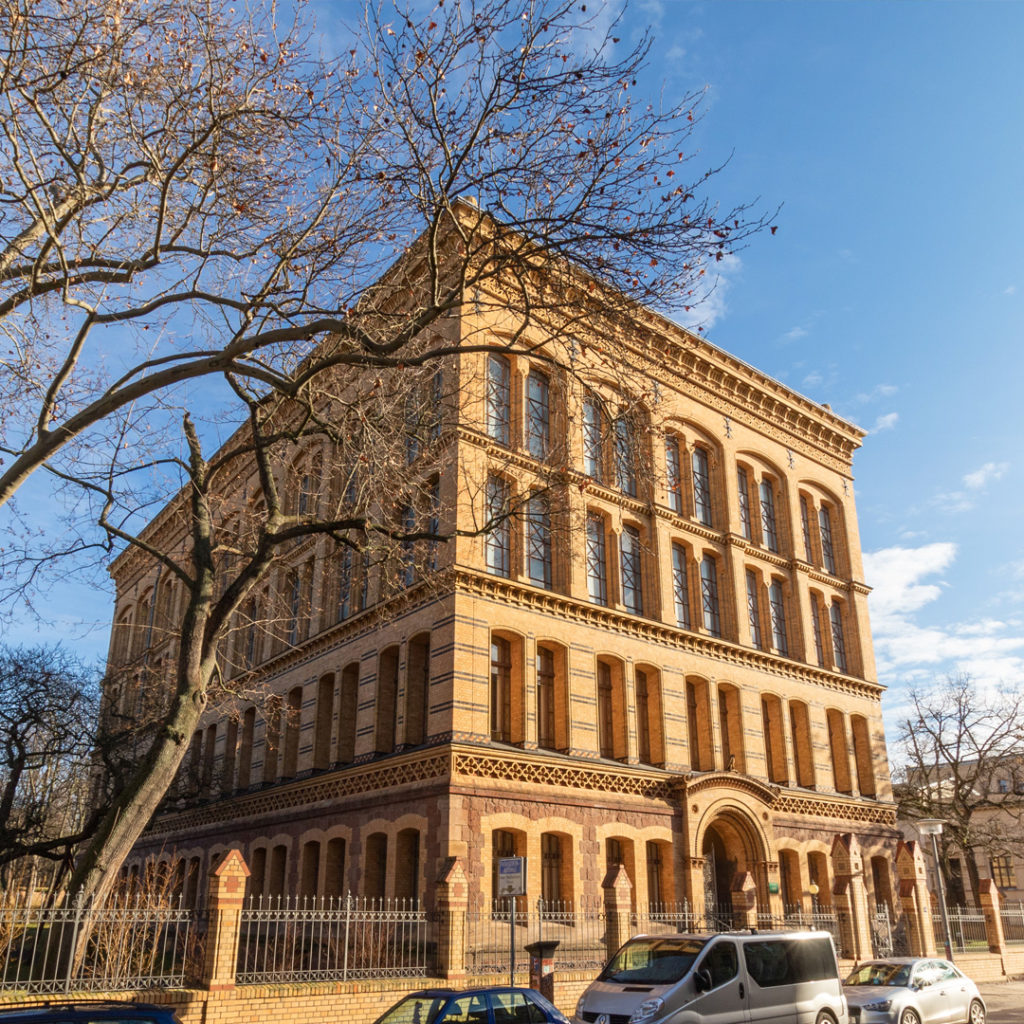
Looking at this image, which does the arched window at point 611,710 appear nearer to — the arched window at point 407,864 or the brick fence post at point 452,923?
the arched window at point 407,864

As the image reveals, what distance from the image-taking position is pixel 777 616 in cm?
2972

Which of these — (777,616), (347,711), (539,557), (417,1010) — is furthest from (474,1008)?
(777,616)

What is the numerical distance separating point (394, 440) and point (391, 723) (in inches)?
408

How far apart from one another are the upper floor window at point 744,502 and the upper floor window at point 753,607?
4.15ft

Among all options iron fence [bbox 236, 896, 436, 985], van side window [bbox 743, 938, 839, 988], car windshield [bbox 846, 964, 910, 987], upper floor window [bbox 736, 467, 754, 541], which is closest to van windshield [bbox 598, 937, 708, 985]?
van side window [bbox 743, 938, 839, 988]

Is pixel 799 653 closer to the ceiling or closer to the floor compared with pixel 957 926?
closer to the ceiling

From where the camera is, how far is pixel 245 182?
12.1 m

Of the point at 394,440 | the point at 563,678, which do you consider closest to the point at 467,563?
the point at 563,678

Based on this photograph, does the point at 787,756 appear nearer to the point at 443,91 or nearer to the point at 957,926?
the point at 957,926

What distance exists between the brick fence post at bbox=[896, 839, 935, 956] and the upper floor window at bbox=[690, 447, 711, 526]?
11790 mm

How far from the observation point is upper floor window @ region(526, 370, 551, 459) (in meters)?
24.0

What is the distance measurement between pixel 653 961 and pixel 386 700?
38.6 feet

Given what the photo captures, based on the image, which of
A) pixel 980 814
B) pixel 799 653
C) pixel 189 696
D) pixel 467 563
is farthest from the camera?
pixel 980 814

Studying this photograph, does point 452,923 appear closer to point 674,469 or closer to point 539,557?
point 539,557
